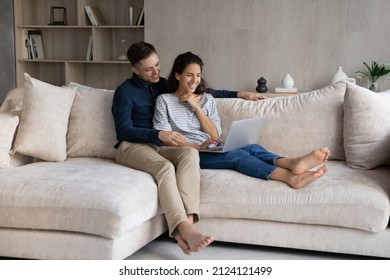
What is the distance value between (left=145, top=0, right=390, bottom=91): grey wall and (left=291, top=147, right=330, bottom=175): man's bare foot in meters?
2.58

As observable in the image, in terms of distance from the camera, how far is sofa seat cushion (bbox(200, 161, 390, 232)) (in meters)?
2.92

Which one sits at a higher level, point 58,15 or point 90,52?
point 58,15

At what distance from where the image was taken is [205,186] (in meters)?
3.18

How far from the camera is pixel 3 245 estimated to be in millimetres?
2949

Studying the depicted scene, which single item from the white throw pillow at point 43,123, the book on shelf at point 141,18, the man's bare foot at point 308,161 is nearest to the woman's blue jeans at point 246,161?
the man's bare foot at point 308,161

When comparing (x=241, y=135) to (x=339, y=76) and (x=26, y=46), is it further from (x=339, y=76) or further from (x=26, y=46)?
(x=26, y=46)

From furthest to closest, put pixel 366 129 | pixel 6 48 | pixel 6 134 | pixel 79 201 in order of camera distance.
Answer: pixel 6 48 < pixel 6 134 < pixel 366 129 < pixel 79 201

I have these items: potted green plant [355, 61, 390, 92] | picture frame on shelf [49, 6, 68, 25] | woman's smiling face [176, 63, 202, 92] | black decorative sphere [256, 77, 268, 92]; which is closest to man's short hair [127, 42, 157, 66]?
woman's smiling face [176, 63, 202, 92]

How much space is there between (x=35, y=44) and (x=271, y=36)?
8.52ft

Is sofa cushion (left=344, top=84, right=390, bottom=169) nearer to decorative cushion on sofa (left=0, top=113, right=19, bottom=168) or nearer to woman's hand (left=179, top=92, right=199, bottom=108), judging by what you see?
woman's hand (left=179, top=92, right=199, bottom=108)

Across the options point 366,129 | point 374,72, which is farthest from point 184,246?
point 374,72
